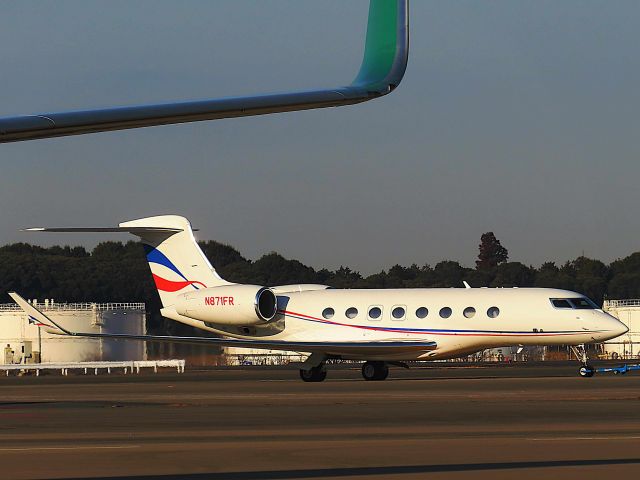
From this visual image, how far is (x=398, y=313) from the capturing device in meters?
39.8

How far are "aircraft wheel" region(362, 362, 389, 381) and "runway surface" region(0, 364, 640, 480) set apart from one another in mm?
10742

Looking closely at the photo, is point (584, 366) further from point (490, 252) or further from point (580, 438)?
point (490, 252)

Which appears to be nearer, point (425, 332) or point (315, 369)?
point (425, 332)

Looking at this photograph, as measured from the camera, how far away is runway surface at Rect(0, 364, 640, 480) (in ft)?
40.2

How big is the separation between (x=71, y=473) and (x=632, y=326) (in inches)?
2868

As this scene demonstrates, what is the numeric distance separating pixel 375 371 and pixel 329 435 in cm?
2309

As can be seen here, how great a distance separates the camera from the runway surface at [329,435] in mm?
12242

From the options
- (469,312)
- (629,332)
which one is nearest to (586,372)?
(469,312)

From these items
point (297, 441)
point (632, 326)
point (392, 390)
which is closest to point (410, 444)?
point (297, 441)

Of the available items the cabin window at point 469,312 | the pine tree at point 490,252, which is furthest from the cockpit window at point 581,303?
the pine tree at point 490,252

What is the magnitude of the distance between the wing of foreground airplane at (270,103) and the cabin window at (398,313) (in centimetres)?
3031

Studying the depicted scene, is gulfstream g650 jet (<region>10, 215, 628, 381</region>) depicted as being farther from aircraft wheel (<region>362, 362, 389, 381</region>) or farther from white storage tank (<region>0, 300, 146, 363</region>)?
white storage tank (<region>0, 300, 146, 363</region>)

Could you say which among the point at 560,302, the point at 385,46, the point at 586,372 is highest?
the point at 385,46

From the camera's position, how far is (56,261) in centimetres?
10131
